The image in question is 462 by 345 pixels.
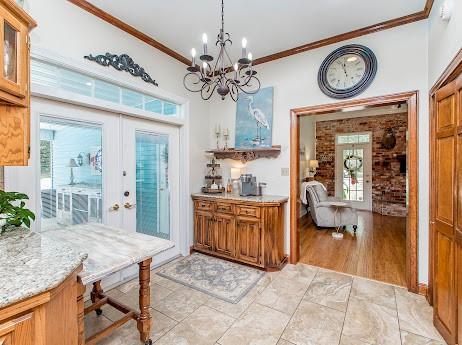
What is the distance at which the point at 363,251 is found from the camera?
3646 mm

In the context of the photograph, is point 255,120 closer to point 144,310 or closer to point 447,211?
point 447,211

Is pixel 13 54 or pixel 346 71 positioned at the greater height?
pixel 346 71

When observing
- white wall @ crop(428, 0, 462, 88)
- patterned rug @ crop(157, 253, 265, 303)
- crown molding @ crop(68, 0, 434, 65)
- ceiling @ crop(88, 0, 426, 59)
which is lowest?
patterned rug @ crop(157, 253, 265, 303)

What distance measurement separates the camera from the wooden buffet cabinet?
297 centimetres

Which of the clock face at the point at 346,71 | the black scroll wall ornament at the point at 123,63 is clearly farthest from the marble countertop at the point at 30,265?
the clock face at the point at 346,71

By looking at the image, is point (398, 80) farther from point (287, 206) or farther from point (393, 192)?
point (393, 192)

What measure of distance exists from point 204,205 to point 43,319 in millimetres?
2528

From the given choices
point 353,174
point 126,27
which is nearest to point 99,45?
point 126,27

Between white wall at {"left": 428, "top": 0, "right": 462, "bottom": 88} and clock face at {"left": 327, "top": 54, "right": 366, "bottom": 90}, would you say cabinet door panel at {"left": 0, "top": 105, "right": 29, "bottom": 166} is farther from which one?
clock face at {"left": 327, "top": 54, "right": 366, "bottom": 90}

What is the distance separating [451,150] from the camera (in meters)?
1.75

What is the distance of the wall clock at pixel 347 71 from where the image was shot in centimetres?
268

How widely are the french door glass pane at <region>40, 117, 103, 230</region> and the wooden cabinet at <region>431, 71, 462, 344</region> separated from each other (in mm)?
3144

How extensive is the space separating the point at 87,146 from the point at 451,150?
3221 mm

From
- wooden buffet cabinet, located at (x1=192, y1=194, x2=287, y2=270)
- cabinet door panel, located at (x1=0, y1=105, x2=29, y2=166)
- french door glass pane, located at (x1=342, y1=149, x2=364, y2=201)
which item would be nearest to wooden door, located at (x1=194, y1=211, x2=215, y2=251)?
wooden buffet cabinet, located at (x1=192, y1=194, x2=287, y2=270)
